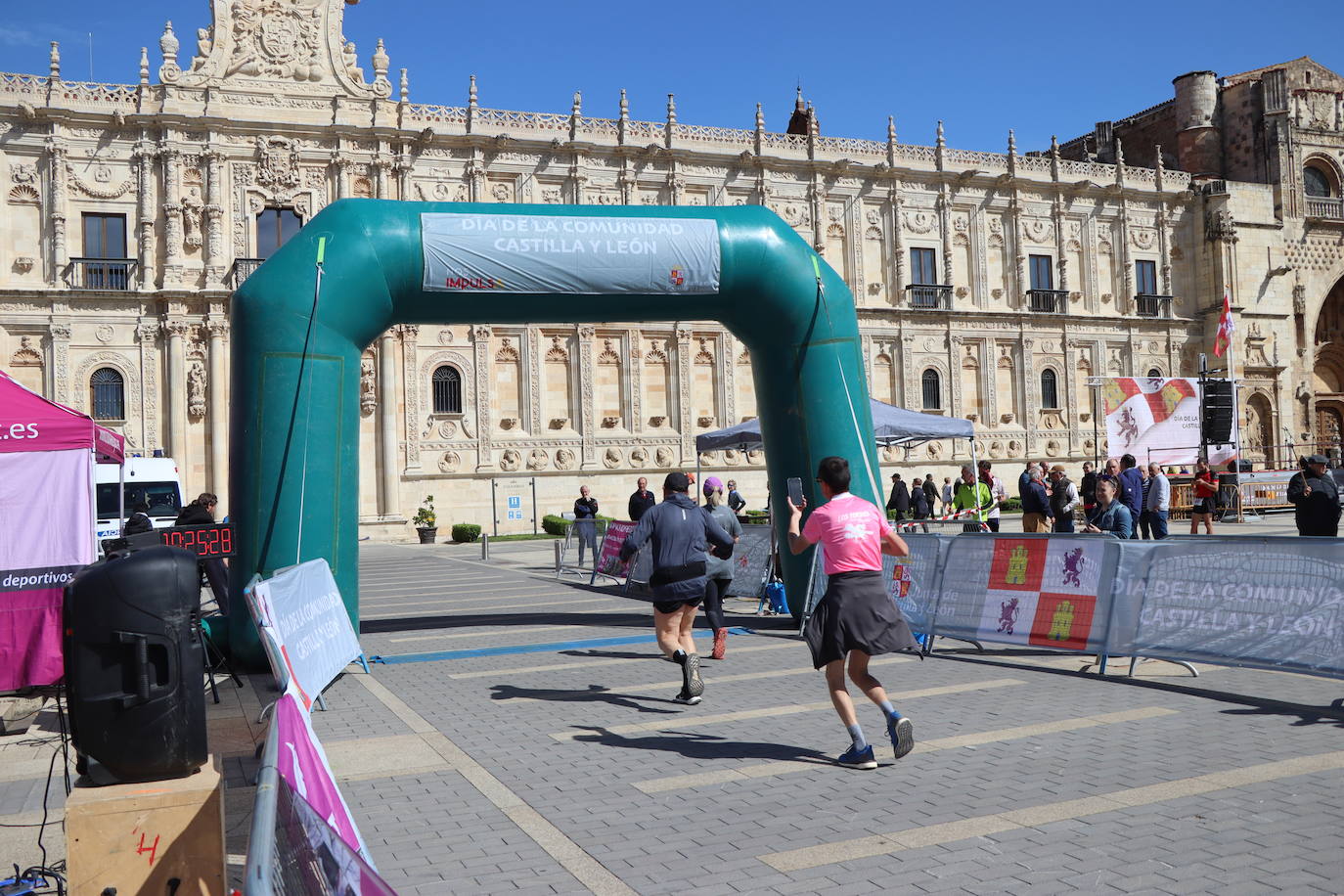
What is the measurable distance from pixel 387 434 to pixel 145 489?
39.4ft

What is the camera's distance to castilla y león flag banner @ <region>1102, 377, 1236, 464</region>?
102 feet

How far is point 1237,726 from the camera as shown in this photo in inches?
294

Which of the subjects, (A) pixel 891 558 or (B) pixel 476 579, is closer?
(A) pixel 891 558

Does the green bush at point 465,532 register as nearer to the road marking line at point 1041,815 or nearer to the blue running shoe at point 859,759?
the blue running shoe at point 859,759

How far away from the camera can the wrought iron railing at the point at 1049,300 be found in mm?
45844

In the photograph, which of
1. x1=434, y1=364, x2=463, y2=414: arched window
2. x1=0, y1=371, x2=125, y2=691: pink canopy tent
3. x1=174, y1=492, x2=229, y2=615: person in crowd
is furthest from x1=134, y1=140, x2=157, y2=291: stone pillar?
x1=0, y1=371, x2=125, y2=691: pink canopy tent

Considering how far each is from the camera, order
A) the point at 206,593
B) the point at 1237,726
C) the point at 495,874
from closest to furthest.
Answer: the point at 495,874 → the point at 1237,726 → the point at 206,593

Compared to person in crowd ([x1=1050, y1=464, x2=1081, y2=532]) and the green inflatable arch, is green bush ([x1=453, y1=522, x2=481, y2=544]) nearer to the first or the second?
person in crowd ([x1=1050, y1=464, x2=1081, y2=532])

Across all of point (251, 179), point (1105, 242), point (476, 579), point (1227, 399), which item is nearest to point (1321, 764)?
point (476, 579)

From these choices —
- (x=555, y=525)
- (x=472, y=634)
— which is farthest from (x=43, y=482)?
(x=555, y=525)

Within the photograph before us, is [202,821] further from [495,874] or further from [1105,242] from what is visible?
[1105,242]

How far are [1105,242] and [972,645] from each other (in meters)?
40.8

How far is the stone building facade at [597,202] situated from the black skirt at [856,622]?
78.0 feet

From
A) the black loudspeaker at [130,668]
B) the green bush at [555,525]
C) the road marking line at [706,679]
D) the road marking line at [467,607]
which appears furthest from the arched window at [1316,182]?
the black loudspeaker at [130,668]
